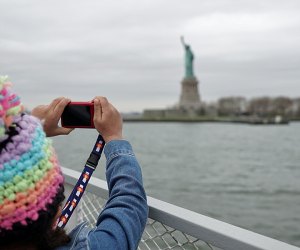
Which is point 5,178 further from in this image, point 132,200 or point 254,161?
point 254,161

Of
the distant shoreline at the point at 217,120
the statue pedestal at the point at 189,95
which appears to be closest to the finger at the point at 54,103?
the statue pedestal at the point at 189,95

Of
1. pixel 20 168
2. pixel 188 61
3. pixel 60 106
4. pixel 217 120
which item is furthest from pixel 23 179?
pixel 217 120

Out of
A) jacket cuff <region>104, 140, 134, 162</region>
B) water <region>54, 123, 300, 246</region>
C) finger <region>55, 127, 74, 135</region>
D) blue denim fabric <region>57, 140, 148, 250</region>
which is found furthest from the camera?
water <region>54, 123, 300, 246</region>

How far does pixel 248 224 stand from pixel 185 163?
934cm

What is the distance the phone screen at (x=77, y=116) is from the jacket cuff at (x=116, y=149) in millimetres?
73

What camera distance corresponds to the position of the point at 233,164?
16500mm

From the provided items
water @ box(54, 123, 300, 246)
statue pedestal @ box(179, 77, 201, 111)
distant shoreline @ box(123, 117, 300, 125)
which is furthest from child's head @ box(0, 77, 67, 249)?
distant shoreline @ box(123, 117, 300, 125)

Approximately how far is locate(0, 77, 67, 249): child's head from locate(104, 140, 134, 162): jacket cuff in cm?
22

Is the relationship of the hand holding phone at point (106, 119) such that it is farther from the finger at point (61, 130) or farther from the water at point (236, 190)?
the water at point (236, 190)

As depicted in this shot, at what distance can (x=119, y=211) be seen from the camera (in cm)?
93

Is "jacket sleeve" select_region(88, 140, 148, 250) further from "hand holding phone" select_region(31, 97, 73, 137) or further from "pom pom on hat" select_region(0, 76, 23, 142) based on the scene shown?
"pom pom on hat" select_region(0, 76, 23, 142)

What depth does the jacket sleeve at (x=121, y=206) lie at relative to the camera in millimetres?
895

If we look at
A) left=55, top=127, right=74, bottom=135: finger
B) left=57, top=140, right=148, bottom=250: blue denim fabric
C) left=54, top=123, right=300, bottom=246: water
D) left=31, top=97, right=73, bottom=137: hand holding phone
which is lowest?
left=54, top=123, right=300, bottom=246: water

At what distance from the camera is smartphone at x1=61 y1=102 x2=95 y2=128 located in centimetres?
104
